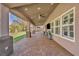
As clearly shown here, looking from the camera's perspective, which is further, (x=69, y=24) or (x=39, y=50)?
(x=39, y=50)

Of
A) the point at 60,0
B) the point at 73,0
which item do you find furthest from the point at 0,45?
the point at 73,0

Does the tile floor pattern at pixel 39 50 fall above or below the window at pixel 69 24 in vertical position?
below

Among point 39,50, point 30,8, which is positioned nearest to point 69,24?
point 39,50

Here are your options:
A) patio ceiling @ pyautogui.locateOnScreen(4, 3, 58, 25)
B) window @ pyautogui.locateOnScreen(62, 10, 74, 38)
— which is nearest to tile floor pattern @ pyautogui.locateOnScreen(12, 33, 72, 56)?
window @ pyautogui.locateOnScreen(62, 10, 74, 38)

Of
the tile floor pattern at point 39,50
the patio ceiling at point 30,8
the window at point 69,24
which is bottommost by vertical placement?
the tile floor pattern at point 39,50

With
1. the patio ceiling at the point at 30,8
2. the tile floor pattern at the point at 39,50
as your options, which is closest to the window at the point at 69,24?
the tile floor pattern at the point at 39,50

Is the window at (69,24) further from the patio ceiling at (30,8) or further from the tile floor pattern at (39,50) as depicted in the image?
the patio ceiling at (30,8)

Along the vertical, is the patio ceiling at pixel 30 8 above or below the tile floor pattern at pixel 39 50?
above

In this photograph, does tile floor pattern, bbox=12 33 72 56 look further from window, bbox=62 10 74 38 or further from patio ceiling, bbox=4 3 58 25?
patio ceiling, bbox=4 3 58 25

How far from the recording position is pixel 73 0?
10.4 feet

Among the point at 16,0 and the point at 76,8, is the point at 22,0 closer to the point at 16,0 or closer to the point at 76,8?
the point at 16,0

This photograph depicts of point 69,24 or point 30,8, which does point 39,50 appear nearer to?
point 69,24

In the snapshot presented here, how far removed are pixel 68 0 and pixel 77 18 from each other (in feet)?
3.45

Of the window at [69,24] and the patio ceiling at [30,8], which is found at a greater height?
the patio ceiling at [30,8]
